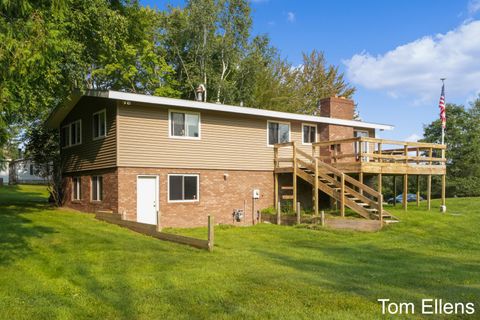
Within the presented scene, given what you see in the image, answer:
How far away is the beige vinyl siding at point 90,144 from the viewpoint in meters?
17.5

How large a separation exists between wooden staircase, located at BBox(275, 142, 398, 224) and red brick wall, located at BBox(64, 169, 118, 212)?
782cm

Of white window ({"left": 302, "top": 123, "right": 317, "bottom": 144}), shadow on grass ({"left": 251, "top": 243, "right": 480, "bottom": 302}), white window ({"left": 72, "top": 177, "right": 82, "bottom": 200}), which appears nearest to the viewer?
shadow on grass ({"left": 251, "top": 243, "right": 480, "bottom": 302})

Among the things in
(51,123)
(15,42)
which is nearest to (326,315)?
(15,42)

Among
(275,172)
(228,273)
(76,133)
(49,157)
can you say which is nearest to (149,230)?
(228,273)

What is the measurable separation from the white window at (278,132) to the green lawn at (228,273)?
6.99m

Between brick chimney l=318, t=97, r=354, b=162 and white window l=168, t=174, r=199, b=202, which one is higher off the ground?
brick chimney l=318, t=97, r=354, b=162

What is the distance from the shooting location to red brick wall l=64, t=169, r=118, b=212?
56.5ft

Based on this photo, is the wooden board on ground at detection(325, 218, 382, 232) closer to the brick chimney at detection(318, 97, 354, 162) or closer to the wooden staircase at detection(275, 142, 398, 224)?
the wooden staircase at detection(275, 142, 398, 224)

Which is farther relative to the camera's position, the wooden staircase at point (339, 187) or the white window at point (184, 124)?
the white window at point (184, 124)

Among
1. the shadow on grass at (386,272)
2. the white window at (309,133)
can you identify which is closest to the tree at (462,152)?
the white window at (309,133)

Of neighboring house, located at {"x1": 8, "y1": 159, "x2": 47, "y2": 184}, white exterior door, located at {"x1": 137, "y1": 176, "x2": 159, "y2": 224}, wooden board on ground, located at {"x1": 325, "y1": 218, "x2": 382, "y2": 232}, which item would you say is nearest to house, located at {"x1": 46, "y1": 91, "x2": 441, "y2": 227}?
white exterior door, located at {"x1": 137, "y1": 176, "x2": 159, "y2": 224}

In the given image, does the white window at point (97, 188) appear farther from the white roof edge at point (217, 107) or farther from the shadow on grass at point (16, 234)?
the white roof edge at point (217, 107)

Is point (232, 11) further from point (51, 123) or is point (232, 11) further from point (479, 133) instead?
point (479, 133)

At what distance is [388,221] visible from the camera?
16.2m
